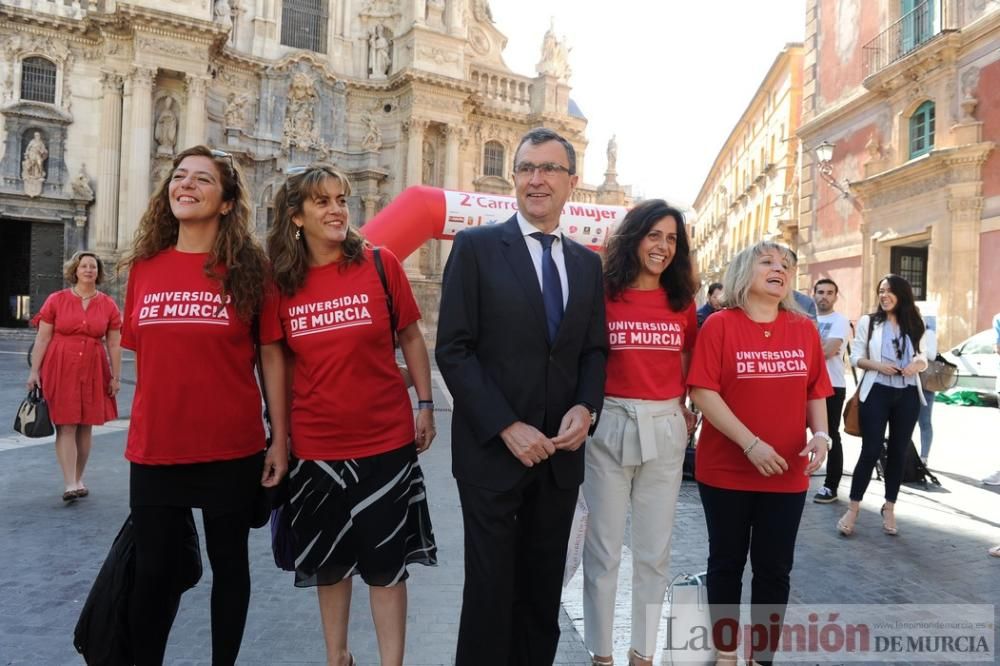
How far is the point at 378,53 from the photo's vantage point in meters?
27.8

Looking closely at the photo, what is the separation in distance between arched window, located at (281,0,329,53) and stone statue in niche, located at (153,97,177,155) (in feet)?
19.4

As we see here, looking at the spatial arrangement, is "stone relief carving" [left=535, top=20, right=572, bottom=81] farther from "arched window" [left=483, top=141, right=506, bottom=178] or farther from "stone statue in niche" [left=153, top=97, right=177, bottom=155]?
"stone statue in niche" [left=153, top=97, right=177, bottom=155]

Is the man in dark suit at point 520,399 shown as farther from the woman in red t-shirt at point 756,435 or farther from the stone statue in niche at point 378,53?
the stone statue in niche at point 378,53

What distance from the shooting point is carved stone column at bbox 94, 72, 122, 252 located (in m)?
22.0

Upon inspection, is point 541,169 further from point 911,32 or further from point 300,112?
point 300,112

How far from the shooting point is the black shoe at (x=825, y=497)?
6.12 m

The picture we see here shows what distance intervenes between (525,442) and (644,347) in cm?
95

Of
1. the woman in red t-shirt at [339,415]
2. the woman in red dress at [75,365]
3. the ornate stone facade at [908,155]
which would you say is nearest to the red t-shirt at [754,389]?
the woman in red t-shirt at [339,415]

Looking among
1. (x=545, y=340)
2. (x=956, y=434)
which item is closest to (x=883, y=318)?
(x=545, y=340)

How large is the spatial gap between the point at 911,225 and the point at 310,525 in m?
18.9

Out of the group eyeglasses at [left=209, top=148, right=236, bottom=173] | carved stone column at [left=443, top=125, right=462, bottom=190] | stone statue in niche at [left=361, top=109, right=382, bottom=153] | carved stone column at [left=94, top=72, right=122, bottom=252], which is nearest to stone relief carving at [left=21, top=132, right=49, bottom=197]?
carved stone column at [left=94, top=72, right=122, bottom=252]

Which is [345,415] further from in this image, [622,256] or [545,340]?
[622,256]

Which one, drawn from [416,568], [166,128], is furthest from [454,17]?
[416,568]

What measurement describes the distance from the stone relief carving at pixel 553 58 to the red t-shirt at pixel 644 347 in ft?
99.3
